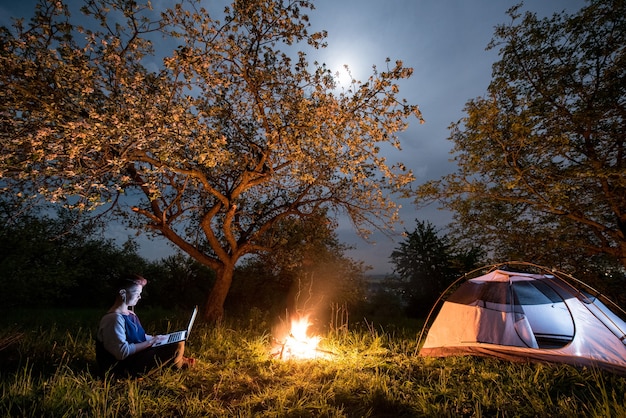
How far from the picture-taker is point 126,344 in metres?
4.30

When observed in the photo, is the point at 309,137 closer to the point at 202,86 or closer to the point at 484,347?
the point at 202,86

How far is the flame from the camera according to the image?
6.46 meters

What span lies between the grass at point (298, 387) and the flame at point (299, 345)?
0.35m

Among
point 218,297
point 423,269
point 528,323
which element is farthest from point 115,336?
point 423,269

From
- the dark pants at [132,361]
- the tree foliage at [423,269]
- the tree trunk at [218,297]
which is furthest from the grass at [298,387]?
the tree foliage at [423,269]

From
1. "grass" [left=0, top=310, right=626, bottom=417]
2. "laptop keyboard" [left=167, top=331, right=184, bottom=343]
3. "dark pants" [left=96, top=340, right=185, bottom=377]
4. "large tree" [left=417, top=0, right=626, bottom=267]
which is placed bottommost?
"grass" [left=0, top=310, right=626, bottom=417]

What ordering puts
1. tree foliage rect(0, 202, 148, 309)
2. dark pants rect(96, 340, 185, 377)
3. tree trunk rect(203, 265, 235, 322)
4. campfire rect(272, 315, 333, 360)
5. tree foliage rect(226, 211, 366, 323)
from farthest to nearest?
1. tree foliage rect(226, 211, 366, 323)
2. tree foliage rect(0, 202, 148, 309)
3. tree trunk rect(203, 265, 235, 322)
4. campfire rect(272, 315, 333, 360)
5. dark pants rect(96, 340, 185, 377)

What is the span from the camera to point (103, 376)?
448cm

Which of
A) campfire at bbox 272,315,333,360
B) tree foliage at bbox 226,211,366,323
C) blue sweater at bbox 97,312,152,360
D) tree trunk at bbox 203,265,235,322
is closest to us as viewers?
blue sweater at bbox 97,312,152,360

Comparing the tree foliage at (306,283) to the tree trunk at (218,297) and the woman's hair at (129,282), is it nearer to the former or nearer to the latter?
the tree trunk at (218,297)

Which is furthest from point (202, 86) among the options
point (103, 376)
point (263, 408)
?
point (263, 408)

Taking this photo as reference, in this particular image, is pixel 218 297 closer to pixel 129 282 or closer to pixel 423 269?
pixel 129 282

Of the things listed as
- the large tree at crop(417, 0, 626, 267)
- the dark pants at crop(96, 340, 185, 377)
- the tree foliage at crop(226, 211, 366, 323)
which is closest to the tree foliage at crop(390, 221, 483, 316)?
the tree foliage at crop(226, 211, 366, 323)

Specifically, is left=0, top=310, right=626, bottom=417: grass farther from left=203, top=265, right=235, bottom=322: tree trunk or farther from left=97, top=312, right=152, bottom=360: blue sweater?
left=203, top=265, right=235, bottom=322: tree trunk
